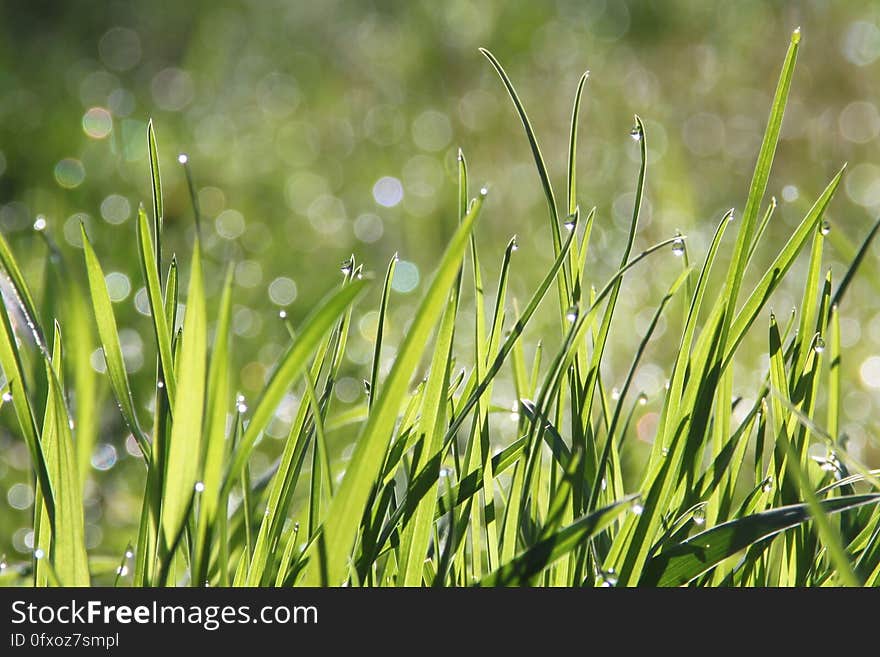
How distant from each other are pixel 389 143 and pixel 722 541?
4.98 ft

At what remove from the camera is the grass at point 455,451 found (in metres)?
0.45

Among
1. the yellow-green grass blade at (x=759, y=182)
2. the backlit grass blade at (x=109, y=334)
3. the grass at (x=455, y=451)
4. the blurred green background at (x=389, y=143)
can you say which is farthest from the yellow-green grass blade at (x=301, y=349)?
the blurred green background at (x=389, y=143)

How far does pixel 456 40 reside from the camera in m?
2.23

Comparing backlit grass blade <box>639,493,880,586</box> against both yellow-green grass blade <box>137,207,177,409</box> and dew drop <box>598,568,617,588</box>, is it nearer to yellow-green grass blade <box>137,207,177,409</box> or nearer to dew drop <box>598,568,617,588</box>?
dew drop <box>598,568,617,588</box>

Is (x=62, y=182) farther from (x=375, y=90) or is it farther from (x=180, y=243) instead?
(x=375, y=90)

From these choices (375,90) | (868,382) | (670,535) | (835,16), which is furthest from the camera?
(375,90)

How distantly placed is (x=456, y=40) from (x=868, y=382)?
1.35 m

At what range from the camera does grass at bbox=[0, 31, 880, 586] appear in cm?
45

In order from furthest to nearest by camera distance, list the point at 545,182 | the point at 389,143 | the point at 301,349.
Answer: the point at 389,143, the point at 545,182, the point at 301,349

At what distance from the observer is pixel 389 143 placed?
6.26 ft

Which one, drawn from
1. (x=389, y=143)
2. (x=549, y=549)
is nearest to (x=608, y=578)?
(x=549, y=549)

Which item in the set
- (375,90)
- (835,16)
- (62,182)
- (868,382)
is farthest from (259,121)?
(868,382)

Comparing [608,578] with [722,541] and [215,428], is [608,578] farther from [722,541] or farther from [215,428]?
[215,428]

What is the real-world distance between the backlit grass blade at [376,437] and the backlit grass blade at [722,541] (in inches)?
6.5
